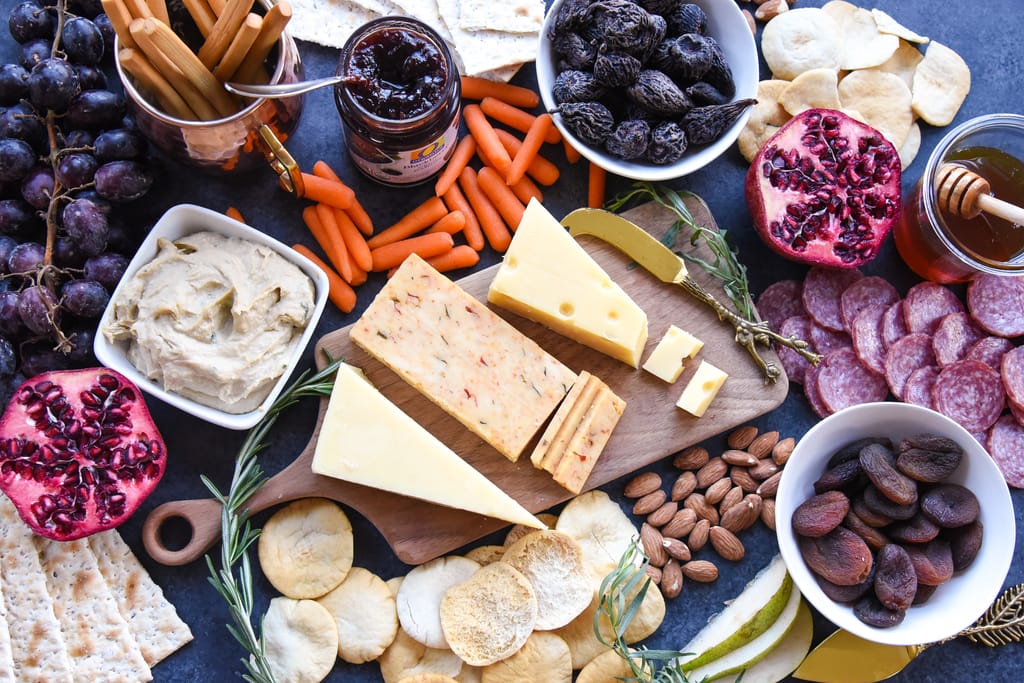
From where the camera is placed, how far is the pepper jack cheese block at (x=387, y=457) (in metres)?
2.15

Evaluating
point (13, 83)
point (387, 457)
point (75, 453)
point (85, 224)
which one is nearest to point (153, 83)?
point (85, 224)

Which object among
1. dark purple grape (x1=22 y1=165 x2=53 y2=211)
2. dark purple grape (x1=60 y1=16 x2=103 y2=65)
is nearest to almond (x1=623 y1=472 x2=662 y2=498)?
dark purple grape (x1=22 y1=165 x2=53 y2=211)

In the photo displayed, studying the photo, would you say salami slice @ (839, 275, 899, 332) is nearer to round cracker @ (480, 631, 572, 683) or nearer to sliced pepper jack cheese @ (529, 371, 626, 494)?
sliced pepper jack cheese @ (529, 371, 626, 494)

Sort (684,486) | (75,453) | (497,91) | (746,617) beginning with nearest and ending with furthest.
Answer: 1. (75,453)
2. (746,617)
3. (684,486)
4. (497,91)

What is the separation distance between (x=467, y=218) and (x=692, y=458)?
0.91m

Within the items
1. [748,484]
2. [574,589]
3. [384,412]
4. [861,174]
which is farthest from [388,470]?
[861,174]

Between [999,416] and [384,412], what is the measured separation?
5.40 ft

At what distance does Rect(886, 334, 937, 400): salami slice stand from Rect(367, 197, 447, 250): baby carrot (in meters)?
1.28

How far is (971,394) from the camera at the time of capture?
91.7 inches

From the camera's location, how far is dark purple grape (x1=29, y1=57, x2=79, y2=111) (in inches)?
82.1

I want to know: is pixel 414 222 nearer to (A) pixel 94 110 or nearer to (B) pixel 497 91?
(B) pixel 497 91

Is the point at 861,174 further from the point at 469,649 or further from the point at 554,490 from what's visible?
the point at 469,649

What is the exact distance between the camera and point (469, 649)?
7.27 feet

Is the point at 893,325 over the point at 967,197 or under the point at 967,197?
under
